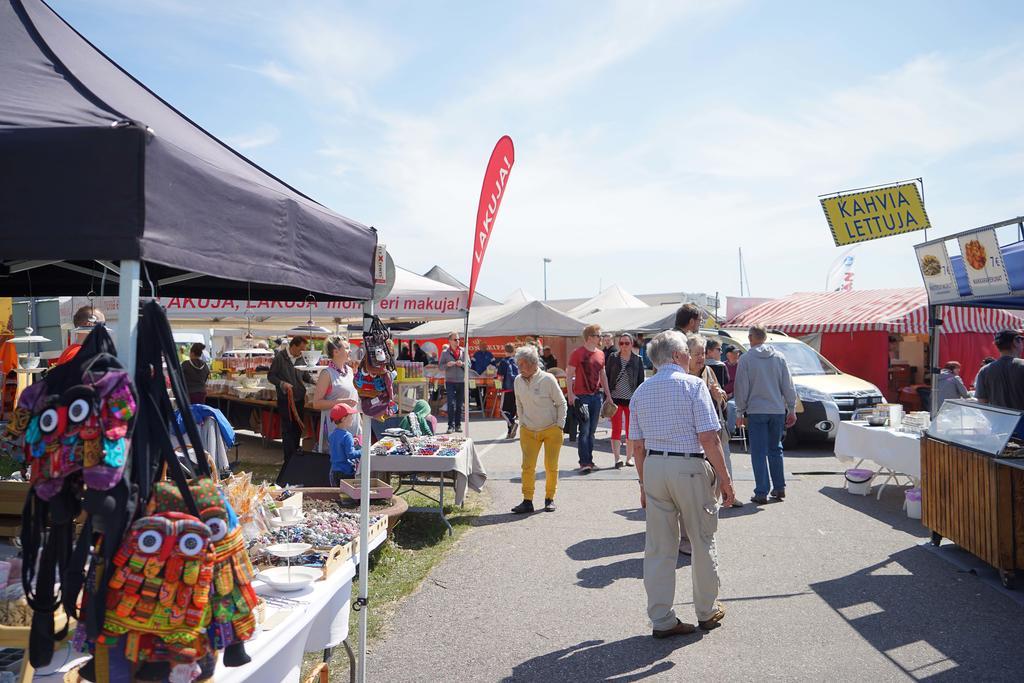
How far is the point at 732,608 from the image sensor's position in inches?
207

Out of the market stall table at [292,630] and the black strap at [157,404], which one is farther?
the market stall table at [292,630]

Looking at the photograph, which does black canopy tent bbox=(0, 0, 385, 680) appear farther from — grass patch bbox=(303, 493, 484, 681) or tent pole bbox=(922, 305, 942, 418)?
tent pole bbox=(922, 305, 942, 418)

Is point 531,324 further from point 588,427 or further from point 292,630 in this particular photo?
point 292,630

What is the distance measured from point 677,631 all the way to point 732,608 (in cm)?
72

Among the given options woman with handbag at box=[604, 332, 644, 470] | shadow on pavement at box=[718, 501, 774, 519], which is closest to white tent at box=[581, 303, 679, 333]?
woman with handbag at box=[604, 332, 644, 470]

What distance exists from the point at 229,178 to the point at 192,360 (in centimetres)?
931

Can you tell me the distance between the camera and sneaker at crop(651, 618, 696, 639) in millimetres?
4703

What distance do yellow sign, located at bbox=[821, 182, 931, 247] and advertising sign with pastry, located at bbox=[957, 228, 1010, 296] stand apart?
173 cm

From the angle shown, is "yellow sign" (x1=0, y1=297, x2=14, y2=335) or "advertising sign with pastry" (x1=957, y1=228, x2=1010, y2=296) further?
"yellow sign" (x1=0, y1=297, x2=14, y2=335)

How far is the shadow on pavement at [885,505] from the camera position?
24.2 ft

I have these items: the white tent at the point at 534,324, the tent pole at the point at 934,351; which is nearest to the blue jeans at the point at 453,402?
the white tent at the point at 534,324

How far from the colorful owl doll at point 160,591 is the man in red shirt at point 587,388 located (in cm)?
837

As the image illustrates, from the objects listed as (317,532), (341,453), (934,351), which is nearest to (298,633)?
(317,532)

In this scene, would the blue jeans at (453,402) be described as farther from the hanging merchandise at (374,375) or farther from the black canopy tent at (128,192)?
the black canopy tent at (128,192)
